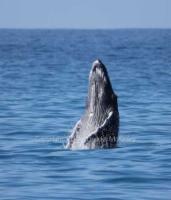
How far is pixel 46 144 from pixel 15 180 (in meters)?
4.50

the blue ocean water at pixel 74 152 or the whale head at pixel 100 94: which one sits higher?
the whale head at pixel 100 94

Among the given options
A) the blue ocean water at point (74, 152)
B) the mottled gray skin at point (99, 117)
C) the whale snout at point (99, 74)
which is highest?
the whale snout at point (99, 74)

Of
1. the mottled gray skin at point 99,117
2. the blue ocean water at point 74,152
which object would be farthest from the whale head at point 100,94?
the blue ocean water at point 74,152

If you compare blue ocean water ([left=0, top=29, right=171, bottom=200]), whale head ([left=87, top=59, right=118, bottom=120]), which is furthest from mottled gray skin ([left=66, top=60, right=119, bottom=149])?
blue ocean water ([left=0, top=29, right=171, bottom=200])

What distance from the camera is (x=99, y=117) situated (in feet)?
58.8

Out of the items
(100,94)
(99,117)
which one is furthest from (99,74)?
(99,117)

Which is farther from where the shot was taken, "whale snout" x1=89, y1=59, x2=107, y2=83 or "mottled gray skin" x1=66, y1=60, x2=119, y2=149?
"whale snout" x1=89, y1=59, x2=107, y2=83

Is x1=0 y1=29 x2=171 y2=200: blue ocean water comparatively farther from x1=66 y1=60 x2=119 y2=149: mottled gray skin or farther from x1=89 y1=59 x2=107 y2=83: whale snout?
x1=89 y1=59 x2=107 y2=83: whale snout

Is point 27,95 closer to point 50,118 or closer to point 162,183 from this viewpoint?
point 50,118

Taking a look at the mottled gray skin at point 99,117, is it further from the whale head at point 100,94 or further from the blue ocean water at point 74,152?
the blue ocean water at point 74,152

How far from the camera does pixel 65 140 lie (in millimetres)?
21000

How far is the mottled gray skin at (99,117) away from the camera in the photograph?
697 inches

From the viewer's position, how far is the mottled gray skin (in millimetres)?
17703

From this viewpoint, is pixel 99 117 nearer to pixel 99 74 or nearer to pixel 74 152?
pixel 99 74
